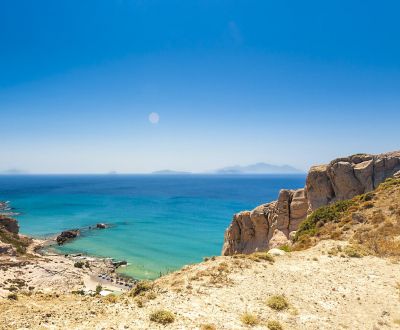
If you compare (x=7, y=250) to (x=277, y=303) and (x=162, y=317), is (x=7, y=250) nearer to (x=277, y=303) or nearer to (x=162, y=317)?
(x=162, y=317)

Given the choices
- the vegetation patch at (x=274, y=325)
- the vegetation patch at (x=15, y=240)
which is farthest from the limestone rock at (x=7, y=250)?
the vegetation patch at (x=274, y=325)

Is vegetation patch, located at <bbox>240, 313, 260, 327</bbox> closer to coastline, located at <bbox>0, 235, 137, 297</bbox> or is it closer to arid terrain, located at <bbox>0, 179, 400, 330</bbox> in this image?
arid terrain, located at <bbox>0, 179, 400, 330</bbox>

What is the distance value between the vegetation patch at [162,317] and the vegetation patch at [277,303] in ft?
19.1

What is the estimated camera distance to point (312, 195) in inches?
1887

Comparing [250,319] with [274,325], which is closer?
[274,325]

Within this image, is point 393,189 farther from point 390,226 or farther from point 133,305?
point 133,305

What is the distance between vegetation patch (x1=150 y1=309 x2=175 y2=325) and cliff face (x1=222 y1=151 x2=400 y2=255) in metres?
31.5

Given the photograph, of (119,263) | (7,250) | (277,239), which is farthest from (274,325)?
(7,250)

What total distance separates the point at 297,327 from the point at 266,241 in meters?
35.5

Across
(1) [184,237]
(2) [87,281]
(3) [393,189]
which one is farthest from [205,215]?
(3) [393,189]

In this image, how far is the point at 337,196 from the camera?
46625 mm

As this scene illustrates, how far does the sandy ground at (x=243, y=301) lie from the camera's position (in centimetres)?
1532

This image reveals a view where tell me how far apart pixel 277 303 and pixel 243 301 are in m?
1.98

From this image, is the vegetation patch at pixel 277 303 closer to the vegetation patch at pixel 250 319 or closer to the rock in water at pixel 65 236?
the vegetation patch at pixel 250 319
